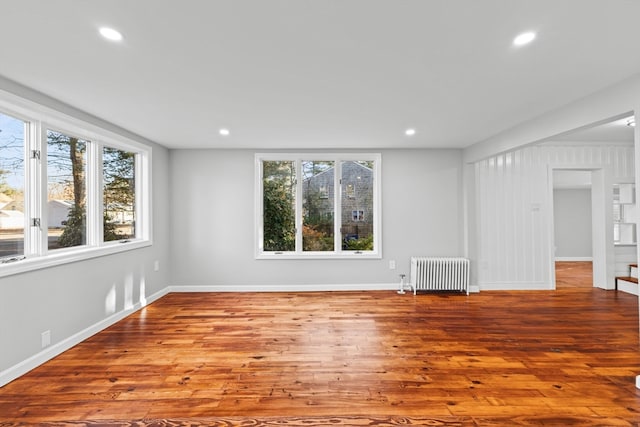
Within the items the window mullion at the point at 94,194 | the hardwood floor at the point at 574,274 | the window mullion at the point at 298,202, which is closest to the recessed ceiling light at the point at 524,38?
the window mullion at the point at 298,202

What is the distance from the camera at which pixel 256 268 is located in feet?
17.5

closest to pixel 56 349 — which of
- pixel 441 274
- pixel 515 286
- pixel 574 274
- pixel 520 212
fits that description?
pixel 441 274

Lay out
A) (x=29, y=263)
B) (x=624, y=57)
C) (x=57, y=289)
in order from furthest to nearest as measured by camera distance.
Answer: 1. (x=57, y=289)
2. (x=29, y=263)
3. (x=624, y=57)

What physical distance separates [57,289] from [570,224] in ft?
36.5

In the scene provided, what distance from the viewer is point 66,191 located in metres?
3.38

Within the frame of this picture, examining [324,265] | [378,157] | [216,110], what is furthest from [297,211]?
[216,110]

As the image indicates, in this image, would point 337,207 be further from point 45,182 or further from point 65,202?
point 45,182

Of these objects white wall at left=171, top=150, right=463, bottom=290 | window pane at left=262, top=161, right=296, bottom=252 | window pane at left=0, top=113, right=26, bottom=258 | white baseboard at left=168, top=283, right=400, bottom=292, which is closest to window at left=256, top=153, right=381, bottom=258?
window pane at left=262, top=161, right=296, bottom=252

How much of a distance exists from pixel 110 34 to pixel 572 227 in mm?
10934

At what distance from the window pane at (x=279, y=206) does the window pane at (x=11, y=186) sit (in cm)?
310

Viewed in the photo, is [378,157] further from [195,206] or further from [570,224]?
[570,224]

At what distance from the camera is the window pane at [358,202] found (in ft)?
18.0

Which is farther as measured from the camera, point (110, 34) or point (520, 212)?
point (520, 212)

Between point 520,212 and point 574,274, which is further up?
point 520,212
